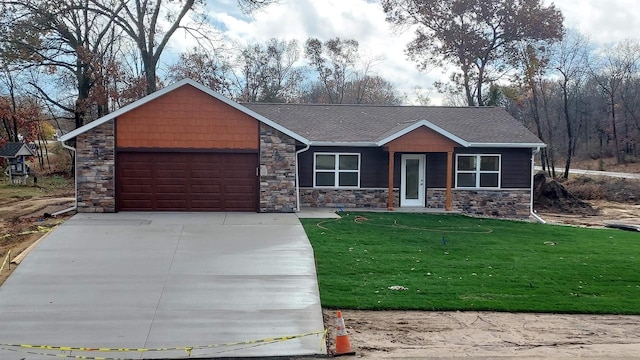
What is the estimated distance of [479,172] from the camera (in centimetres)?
2022

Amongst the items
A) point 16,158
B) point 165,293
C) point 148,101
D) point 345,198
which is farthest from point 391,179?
point 16,158

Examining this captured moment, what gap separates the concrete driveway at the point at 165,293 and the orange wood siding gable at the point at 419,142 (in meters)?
6.29

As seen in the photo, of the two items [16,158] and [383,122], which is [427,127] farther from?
[16,158]

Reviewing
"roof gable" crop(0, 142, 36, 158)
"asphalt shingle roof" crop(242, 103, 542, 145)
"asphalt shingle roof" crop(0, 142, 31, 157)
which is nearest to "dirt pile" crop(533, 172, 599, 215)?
"asphalt shingle roof" crop(242, 103, 542, 145)

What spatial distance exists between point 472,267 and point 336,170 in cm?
918

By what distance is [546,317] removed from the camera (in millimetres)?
8594

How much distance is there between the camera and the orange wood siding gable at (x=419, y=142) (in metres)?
18.9

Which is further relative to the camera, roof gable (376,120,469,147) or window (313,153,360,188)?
window (313,153,360,188)

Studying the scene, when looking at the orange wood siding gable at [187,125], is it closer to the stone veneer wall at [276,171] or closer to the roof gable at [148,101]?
the roof gable at [148,101]

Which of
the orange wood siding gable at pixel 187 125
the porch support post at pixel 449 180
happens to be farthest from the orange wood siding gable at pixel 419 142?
the orange wood siding gable at pixel 187 125

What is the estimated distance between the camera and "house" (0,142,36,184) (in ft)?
104

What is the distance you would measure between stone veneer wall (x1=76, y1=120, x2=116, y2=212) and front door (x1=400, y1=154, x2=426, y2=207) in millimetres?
9882

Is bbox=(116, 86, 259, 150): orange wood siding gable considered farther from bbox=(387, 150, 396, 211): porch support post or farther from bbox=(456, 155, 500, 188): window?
bbox=(456, 155, 500, 188): window

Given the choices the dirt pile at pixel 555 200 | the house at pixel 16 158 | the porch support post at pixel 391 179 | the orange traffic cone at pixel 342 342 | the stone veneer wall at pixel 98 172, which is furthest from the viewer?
the house at pixel 16 158
